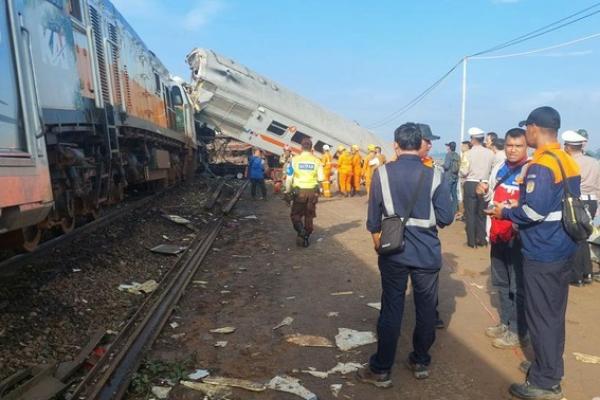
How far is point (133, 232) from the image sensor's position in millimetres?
8312

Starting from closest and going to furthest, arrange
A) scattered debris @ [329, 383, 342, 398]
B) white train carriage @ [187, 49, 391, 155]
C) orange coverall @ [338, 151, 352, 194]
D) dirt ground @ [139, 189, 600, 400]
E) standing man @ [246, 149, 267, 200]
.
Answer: scattered debris @ [329, 383, 342, 398] < dirt ground @ [139, 189, 600, 400] < standing man @ [246, 149, 267, 200] < orange coverall @ [338, 151, 352, 194] < white train carriage @ [187, 49, 391, 155]

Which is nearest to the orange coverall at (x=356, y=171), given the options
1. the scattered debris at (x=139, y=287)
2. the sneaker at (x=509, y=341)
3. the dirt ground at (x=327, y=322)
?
the dirt ground at (x=327, y=322)

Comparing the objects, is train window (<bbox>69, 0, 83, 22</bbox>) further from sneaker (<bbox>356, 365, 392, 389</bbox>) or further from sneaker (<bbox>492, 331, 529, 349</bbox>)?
sneaker (<bbox>492, 331, 529, 349</bbox>)

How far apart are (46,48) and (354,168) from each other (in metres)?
12.1

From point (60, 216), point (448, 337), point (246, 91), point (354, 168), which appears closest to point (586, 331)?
point (448, 337)

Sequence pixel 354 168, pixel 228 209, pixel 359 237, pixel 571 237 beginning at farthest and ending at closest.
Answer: pixel 354 168, pixel 228 209, pixel 359 237, pixel 571 237

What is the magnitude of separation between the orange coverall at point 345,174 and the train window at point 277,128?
15.1 feet

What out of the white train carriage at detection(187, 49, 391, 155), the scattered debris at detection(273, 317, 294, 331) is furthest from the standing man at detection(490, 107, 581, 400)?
the white train carriage at detection(187, 49, 391, 155)

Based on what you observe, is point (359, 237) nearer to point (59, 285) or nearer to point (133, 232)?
point (133, 232)

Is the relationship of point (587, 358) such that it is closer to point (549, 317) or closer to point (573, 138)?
point (549, 317)

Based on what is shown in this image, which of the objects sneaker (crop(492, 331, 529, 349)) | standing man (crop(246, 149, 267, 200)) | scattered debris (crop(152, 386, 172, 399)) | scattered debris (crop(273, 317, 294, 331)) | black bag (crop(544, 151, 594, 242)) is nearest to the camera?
black bag (crop(544, 151, 594, 242))

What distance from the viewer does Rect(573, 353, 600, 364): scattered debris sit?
390 centimetres

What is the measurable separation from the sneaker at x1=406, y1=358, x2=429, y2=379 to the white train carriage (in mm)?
16809

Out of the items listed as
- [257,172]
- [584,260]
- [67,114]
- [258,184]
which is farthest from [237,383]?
[258,184]
